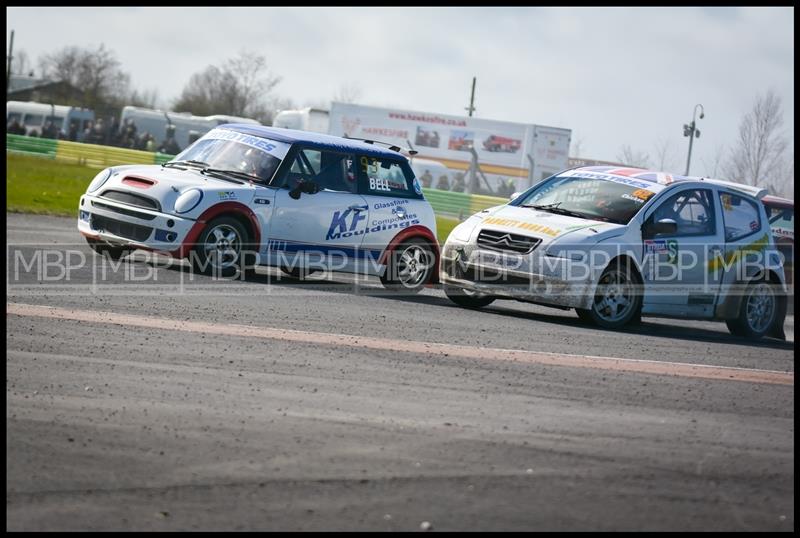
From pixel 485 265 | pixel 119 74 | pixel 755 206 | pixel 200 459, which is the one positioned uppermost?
pixel 119 74

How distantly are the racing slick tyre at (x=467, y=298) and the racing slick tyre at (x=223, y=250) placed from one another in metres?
2.29

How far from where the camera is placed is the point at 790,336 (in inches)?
552

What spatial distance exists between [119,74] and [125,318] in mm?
93478

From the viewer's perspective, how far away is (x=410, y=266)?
532 inches

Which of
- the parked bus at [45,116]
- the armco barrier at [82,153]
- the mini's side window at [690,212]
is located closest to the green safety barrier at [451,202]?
the armco barrier at [82,153]

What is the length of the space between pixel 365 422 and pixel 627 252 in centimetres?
592

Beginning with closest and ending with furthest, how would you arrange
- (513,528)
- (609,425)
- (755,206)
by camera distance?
1. (513,528)
2. (609,425)
3. (755,206)

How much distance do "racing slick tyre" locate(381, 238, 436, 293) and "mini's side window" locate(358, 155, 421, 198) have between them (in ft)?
2.12

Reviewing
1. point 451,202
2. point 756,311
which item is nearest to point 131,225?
point 756,311

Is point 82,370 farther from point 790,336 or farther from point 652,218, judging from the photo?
point 790,336

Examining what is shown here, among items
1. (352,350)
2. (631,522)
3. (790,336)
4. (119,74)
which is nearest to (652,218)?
(790,336)

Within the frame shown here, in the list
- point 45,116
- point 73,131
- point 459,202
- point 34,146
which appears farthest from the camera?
point 45,116

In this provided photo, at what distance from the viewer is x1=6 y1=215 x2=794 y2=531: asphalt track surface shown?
15.0ft

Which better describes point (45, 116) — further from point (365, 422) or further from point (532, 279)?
point (365, 422)
